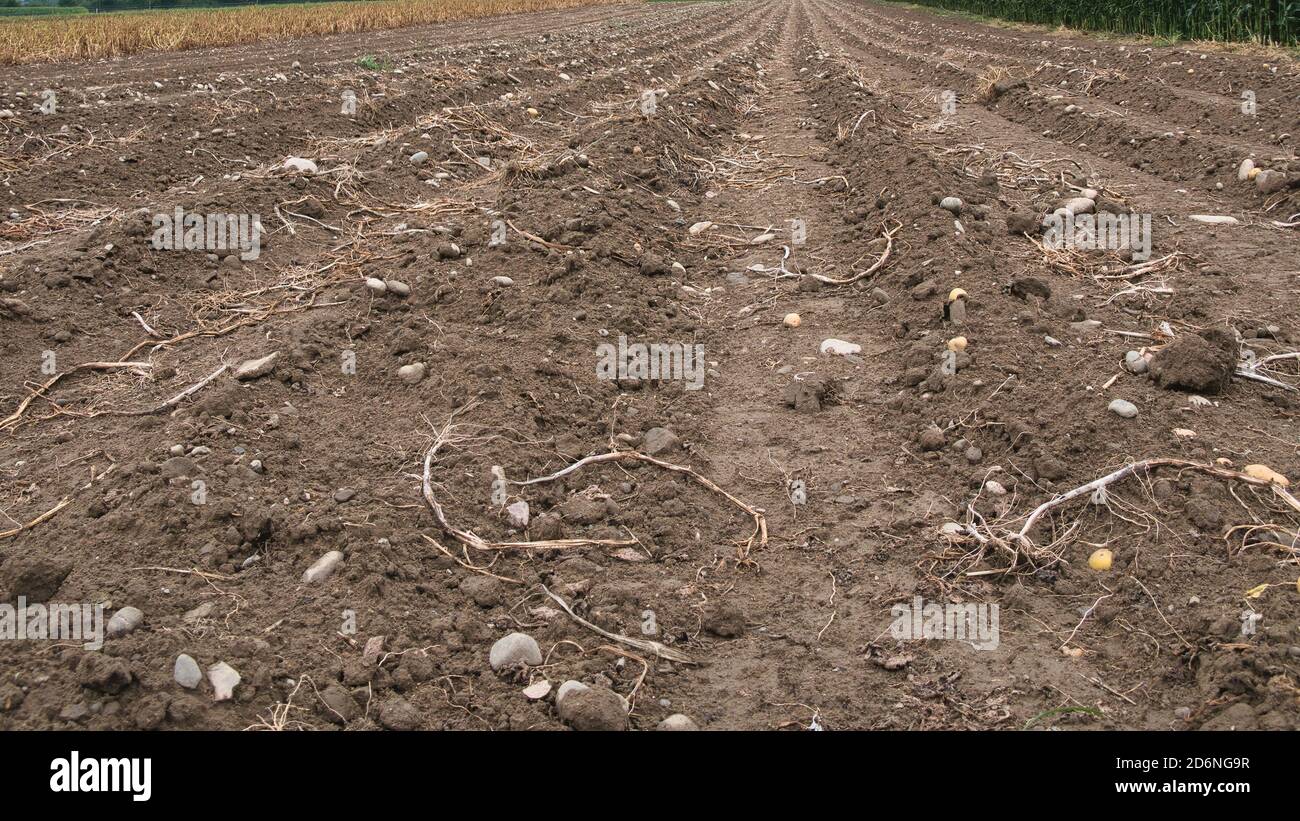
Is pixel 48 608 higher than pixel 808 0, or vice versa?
pixel 808 0

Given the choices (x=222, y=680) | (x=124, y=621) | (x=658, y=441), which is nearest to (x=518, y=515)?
(x=658, y=441)

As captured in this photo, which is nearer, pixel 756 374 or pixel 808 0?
pixel 756 374

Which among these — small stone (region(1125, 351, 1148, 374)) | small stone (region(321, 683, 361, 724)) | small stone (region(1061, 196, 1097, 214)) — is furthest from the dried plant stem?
small stone (region(1061, 196, 1097, 214))

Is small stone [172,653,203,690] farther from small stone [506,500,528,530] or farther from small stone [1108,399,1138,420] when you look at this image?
small stone [1108,399,1138,420]

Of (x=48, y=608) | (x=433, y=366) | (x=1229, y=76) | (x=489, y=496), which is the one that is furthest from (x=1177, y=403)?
(x=1229, y=76)

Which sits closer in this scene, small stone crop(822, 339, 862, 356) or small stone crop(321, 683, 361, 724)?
small stone crop(321, 683, 361, 724)

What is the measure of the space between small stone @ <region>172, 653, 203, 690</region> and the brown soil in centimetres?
5

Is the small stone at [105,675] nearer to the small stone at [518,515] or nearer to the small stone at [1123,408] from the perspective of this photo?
the small stone at [518,515]

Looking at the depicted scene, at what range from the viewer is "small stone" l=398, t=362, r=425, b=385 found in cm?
419

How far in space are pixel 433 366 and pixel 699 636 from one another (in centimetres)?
207

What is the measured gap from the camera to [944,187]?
623 cm

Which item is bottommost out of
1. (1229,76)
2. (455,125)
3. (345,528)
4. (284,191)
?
(345,528)

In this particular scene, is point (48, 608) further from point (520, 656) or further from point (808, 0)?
point (808, 0)

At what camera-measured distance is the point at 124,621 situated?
8.46 feet
